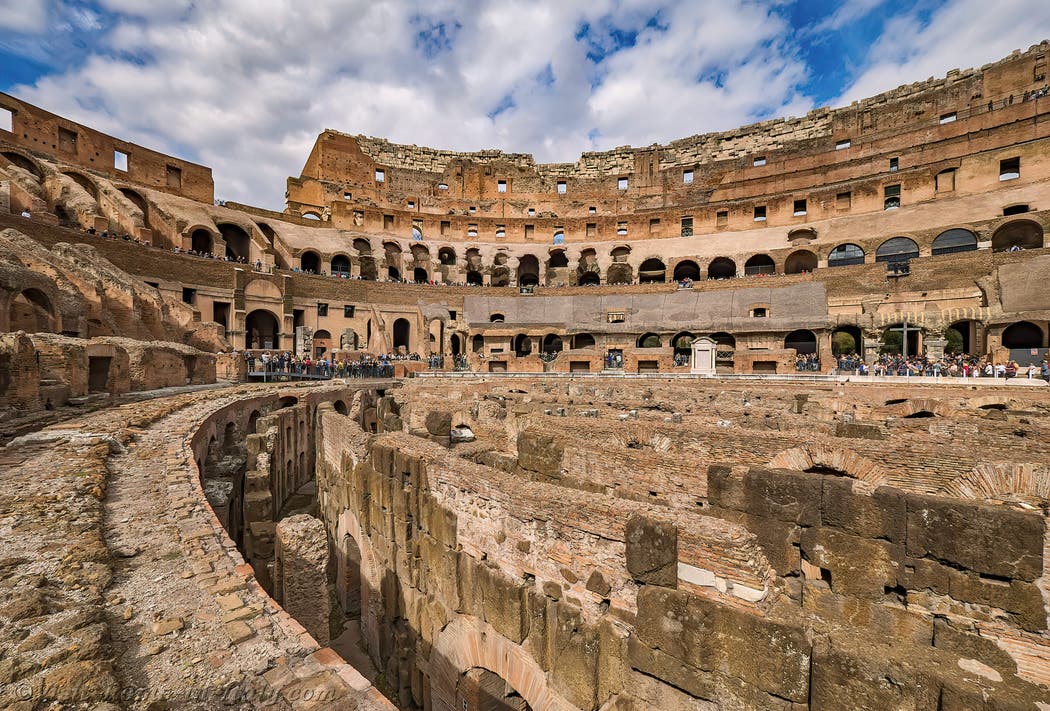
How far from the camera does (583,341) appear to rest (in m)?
33.1

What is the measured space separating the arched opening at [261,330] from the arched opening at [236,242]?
289 inches

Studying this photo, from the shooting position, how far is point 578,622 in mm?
4461

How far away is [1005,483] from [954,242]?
3458 cm

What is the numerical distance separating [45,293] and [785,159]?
5338cm

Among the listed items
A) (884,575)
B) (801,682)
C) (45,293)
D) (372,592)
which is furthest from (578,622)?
(45,293)

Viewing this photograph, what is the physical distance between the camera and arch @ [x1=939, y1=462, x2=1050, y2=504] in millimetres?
5254

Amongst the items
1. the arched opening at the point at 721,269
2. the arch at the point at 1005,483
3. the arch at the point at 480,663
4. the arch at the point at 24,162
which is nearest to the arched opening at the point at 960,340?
the arched opening at the point at 721,269

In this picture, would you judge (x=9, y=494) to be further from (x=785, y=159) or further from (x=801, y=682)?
(x=785, y=159)

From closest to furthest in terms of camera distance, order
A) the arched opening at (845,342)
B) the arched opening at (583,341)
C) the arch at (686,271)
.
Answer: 1. the arched opening at (845,342)
2. the arched opening at (583,341)
3. the arch at (686,271)

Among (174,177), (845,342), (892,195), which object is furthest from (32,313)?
(892,195)

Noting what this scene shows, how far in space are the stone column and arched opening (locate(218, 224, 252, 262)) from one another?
40.4 m

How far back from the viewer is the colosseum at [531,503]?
10.1ft

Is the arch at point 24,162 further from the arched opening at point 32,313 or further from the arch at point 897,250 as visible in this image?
the arch at point 897,250

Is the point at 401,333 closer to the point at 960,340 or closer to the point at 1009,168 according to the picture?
the point at 960,340
